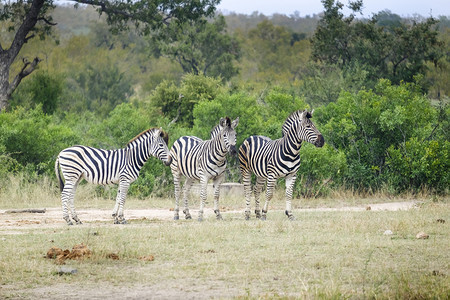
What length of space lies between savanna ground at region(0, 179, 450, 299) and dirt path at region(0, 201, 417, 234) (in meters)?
0.07

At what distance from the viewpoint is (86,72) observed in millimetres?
53250

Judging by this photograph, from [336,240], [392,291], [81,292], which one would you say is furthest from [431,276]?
[81,292]

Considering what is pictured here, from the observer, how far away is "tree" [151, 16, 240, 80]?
48.0m

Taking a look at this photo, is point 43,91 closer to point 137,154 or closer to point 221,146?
point 137,154

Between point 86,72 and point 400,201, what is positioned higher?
point 86,72

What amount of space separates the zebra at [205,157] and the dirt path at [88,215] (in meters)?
1.01

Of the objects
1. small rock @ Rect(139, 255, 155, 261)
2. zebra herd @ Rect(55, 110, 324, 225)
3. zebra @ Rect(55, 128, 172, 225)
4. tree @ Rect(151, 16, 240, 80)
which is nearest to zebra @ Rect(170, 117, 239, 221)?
zebra herd @ Rect(55, 110, 324, 225)

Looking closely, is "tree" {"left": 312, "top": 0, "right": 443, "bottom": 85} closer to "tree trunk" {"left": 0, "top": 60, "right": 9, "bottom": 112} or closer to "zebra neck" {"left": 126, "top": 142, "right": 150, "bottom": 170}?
"tree trunk" {"left": 0, "top": 60, "right": 9, "bottom": 112}

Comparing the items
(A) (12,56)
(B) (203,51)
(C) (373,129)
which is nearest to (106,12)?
(A) (12,56)

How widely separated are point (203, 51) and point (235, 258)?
4219 centimetres

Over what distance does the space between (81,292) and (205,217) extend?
24.2ft

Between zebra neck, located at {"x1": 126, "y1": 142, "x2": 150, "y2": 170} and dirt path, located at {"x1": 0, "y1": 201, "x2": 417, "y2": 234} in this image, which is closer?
dirt path, located at {"x1": 0, "y1": 201, "x2": 417, "y2": 234}

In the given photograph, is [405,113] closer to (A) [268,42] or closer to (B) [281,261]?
(B) [281,261]

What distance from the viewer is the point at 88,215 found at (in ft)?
50.8
